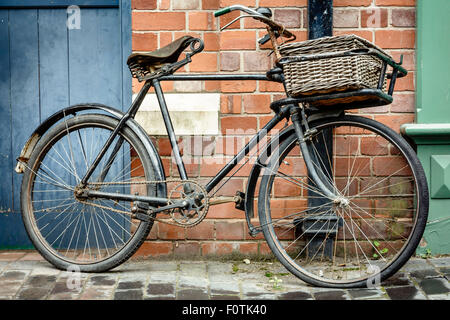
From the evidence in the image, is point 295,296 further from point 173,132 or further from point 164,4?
point 164,4

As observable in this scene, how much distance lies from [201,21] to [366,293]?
1.88m

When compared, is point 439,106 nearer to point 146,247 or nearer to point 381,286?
point 381,286

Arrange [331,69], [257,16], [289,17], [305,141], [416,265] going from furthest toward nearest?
[289,17] → [416,265] → [305,141] → [257,16] → [331,69]

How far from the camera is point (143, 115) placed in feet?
11.3

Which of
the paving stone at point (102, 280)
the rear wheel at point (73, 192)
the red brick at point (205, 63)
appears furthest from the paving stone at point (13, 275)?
the red brick at point (205, 63)

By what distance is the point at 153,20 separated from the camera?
→ 3482 millimetres

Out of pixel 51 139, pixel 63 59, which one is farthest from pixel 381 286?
pixel 63 59

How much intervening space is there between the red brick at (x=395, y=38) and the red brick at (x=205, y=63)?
3.26 feet

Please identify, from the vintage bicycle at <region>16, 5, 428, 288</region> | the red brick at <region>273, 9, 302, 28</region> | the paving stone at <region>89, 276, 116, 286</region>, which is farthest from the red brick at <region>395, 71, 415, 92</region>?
the paving stone at <region>89, 276, 116, 286</region>

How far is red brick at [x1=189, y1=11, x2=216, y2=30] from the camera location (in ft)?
11.5

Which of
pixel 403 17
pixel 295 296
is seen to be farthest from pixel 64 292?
pixel 403 17

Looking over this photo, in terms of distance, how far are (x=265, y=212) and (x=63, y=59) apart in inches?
68.3

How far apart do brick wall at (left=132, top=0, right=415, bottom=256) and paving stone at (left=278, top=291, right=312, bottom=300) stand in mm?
666

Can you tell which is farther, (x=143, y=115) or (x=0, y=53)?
(x=0, y=53)
